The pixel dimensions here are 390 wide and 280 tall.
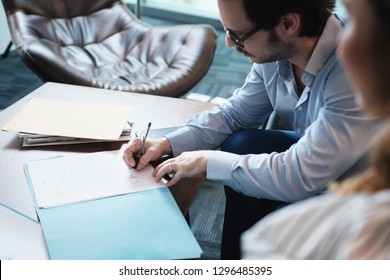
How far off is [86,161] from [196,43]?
130 cm

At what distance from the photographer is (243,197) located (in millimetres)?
1161

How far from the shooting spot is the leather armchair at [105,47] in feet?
6.24

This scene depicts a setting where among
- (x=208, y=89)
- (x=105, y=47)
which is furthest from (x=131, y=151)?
(x=208, y=89)

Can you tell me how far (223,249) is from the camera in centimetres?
126

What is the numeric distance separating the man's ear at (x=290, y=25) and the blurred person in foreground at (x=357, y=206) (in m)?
0.48

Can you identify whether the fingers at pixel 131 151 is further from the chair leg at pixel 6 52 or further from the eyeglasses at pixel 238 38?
the chair leg at pixel 6 52

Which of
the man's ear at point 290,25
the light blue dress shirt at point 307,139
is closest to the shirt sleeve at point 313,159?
the light blue dress shirt at point 307,139

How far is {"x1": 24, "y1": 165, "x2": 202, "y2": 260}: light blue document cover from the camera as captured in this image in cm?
76

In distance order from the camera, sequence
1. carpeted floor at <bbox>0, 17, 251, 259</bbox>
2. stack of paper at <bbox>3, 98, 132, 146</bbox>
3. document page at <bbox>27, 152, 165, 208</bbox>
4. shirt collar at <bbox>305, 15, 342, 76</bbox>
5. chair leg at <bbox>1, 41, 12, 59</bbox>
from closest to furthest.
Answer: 1. document page at <bbox>27, 152, 165, 208</bbox>
2. shirt collar at <bbox>305, 15, 342, 76</bbox>
3. stack of paper at <bbox>3, 98, 132, 146</bbox>
4. carpeted floor at <bbox>0, 17, 251, 259</bbox>
5. chair leg at <bbox>1, 41, 12, 59</bbox>

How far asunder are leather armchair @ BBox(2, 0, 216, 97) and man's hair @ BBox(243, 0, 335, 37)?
0.95 meters

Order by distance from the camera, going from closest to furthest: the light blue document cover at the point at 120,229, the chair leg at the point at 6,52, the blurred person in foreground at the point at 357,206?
the blurred person in foreground at the point at 357,206
the light blue document cover at the point at 120,229
the chair leg at the point at 6,52

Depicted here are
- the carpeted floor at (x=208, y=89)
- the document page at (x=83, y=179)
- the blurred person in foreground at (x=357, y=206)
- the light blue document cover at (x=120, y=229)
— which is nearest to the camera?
the blurred person in foreground at (x=357, y=206)

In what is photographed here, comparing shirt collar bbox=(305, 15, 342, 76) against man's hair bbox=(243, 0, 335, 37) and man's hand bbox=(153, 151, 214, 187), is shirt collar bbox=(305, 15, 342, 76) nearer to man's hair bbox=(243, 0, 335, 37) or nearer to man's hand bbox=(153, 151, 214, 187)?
man's hair bbox=(243, 0, 335, 37)

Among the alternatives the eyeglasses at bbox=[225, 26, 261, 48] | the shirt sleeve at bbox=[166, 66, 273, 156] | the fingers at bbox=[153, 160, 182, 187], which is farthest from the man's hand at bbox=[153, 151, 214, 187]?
the eyeglasses at bbox=[225, 26, 261, 48]
